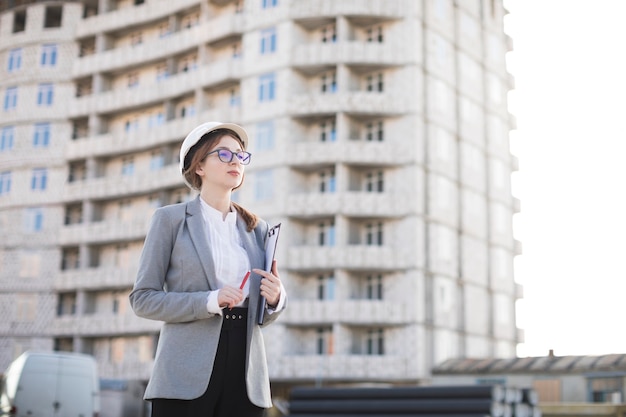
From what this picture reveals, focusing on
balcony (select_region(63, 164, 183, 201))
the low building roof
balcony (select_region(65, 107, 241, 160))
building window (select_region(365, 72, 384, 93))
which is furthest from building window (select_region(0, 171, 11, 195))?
the low building roof

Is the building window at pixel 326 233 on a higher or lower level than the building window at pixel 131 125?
lower

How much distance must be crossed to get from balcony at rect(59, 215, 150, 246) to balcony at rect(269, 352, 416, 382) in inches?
515

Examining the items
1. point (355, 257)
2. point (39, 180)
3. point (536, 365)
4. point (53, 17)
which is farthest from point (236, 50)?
point (536, 365)

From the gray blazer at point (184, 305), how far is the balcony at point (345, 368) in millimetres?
40971

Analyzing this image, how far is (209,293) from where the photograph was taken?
4.00 m

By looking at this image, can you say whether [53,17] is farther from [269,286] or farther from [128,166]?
[269,286]

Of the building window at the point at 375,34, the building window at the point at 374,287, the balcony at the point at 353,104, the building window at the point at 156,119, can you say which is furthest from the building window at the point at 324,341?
the building window at the point at 156,119

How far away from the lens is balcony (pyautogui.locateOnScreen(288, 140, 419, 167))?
154 ft

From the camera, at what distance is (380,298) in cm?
4700

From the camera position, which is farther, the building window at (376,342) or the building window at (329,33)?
the building window at (329,33)

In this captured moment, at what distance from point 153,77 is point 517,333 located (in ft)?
91.0

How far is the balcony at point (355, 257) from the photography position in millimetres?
45781

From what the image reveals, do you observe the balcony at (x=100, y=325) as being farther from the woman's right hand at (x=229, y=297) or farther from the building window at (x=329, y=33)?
the woman's right hand at (x=229, y=297)

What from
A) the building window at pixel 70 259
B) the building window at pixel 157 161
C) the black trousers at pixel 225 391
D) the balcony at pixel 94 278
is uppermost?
the building window at pixel 157 161
